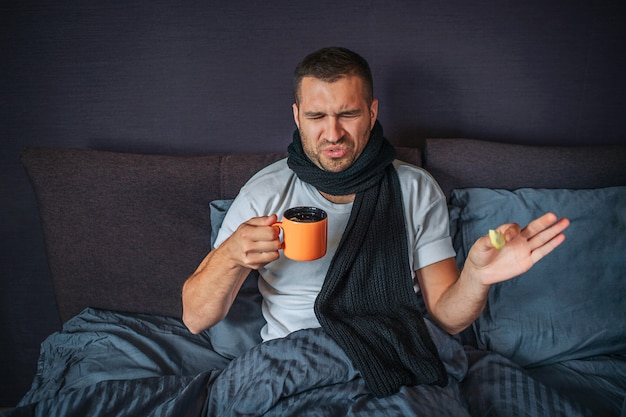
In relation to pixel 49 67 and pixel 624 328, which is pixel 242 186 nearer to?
pixel 49 67

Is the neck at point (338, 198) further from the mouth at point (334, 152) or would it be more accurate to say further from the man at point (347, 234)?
the mouth at point (334, 152)

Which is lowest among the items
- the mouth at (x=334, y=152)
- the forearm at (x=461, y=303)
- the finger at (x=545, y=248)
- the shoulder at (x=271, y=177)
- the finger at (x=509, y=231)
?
the forearm at (x=461, y=303)

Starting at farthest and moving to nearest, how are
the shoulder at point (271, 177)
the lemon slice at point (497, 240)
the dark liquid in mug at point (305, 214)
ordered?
the shoulder at point (271, 177), the dark liquid in mug at point (305, 214), the lemon slice at point (497, 240)

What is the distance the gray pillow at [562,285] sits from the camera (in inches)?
57.1

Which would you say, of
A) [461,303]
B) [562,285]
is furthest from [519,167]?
[461,303]

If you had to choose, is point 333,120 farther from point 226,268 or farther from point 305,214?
point 226,268

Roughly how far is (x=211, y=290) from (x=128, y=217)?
1.72ft

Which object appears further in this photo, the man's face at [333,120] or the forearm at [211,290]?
the man's face at [333,120]

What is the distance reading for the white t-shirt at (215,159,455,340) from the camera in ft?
4.58

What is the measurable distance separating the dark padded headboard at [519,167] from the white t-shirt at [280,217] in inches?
8.8

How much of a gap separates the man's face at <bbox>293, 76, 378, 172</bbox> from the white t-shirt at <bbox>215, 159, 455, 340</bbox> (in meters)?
0.13

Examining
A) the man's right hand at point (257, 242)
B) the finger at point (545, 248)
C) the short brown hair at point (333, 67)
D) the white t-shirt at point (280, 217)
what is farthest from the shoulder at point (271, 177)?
the finger at point (545, 248)

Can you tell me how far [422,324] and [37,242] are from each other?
1549mm

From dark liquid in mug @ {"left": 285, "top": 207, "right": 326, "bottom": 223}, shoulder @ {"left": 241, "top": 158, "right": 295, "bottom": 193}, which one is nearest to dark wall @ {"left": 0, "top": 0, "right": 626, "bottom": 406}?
shoulder @ {"left": 241, "top": 158, "right": 295, "bottom": 193}
